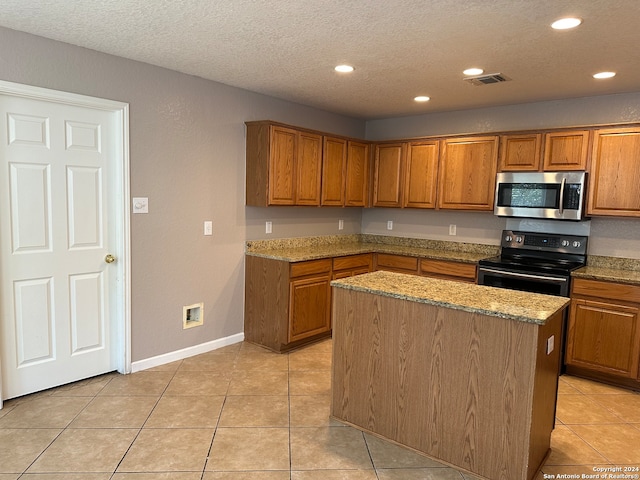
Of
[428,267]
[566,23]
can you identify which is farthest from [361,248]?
[566,23]

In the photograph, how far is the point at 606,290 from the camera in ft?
11.5

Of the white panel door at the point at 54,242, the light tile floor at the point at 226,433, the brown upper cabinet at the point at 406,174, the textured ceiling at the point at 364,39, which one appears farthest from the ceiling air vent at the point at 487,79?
the white panel door at the point at 54,242

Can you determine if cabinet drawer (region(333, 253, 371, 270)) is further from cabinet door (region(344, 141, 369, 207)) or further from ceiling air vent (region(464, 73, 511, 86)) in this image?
ceiling air vent (region(464, 73, 511, 86))

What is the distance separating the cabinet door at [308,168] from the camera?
14.3 feet

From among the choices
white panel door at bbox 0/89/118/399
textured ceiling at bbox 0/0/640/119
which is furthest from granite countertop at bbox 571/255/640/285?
white panel door at bbox 0/89/118/399

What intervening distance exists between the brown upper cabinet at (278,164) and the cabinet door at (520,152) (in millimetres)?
1871

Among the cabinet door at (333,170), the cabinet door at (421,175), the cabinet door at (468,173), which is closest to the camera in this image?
the cabinet door at (468,173)

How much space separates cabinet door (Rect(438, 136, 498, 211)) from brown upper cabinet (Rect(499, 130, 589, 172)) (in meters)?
0.12

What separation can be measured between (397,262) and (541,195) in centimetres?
155

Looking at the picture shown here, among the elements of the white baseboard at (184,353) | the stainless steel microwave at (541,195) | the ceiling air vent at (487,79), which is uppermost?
the ceiling air vent at (487,79)

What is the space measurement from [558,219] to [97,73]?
3.94 meters

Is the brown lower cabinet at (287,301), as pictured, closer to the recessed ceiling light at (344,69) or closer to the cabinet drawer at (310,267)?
the cabinet drawer at (310,267)

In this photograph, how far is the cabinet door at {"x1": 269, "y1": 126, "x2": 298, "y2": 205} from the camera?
161 inches

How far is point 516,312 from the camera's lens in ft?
6.94
